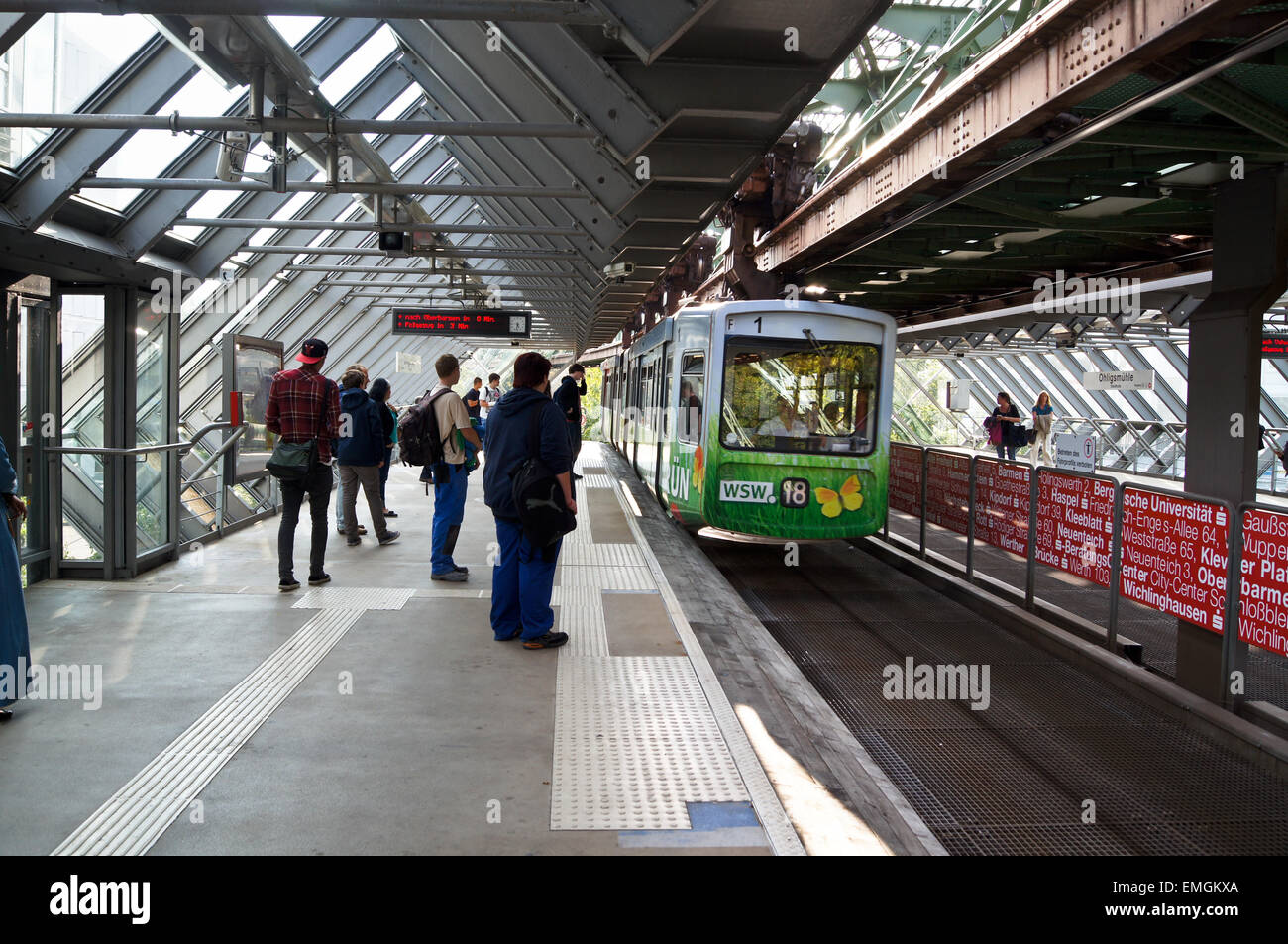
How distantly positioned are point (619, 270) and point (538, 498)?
718 cm

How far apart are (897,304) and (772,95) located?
537 inches

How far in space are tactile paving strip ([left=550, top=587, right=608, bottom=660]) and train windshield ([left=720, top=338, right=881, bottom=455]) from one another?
139 inches

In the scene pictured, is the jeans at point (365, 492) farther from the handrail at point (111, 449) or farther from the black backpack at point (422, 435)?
the black backpack at point (422, 435)

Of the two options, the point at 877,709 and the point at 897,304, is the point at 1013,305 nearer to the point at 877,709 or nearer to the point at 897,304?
the point at 897,304

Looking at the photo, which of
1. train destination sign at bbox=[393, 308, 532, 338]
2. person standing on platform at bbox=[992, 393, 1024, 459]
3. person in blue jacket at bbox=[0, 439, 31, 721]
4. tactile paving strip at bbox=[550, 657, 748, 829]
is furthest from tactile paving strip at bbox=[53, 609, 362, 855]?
person standing on platform at bbox=[992, 393, 1024, 459]

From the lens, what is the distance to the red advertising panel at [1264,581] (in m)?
5.75

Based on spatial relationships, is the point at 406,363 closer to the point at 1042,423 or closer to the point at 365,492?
the point at 365,492

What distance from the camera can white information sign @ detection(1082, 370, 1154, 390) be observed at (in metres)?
19.9

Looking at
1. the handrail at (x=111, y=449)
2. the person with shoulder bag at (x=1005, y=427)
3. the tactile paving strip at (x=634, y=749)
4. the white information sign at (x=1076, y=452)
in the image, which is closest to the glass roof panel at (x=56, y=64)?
the handrail at (x=111, y=449)

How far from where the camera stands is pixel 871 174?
943 cm

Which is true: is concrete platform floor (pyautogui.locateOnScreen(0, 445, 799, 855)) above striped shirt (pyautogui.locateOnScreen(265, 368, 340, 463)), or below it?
below

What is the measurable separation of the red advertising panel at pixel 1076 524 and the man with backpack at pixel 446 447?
4902mm

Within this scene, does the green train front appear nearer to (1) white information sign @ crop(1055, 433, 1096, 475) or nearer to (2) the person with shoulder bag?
(1) white information sign @ crop(1055, 433, 1096, 475)
